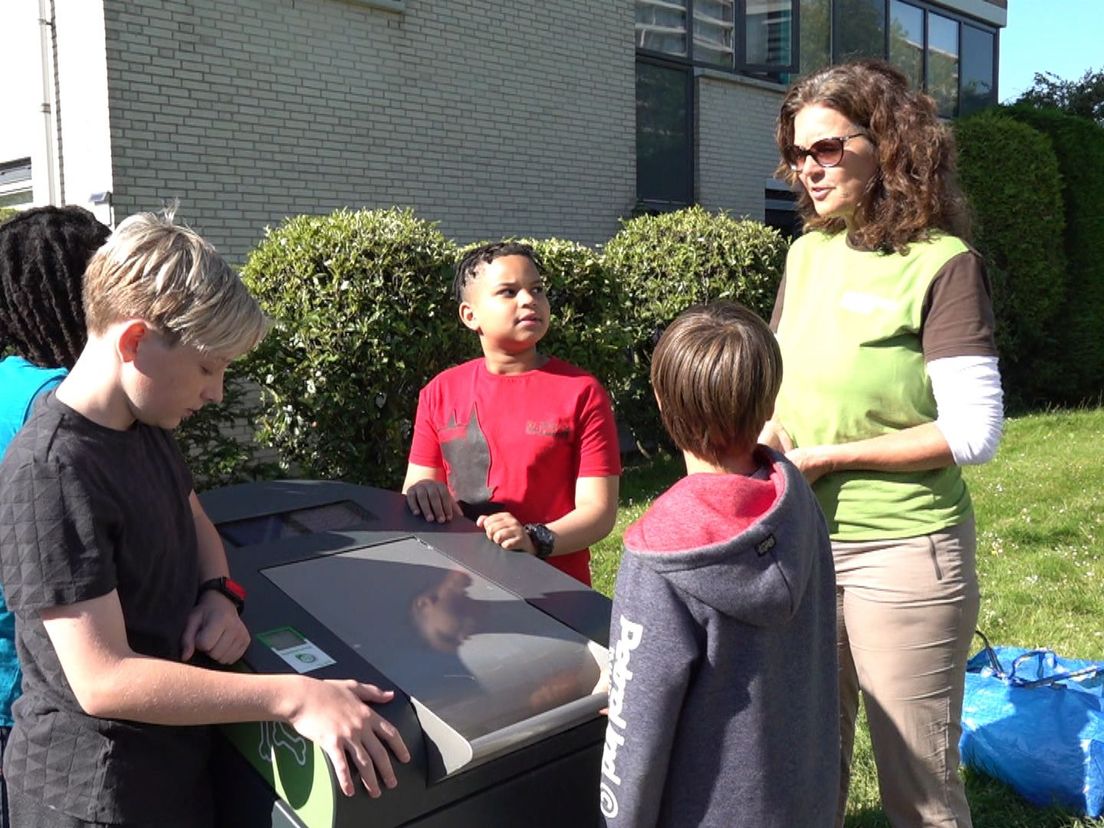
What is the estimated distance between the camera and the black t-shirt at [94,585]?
130cm

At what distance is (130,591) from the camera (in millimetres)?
1416

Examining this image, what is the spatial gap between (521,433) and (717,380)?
952 millimetres

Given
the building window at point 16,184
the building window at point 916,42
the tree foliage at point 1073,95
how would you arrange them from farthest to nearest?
1. the tree foliage at point 1073,95
2. the building window at point 916,42
3. the building window at point 16,184

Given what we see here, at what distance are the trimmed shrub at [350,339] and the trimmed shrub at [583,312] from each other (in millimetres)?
1046

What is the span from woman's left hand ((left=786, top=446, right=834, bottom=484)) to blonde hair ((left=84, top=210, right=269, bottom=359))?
3.63 feet

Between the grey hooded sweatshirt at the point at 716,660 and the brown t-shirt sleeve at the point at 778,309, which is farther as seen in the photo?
the brown t-shirt sleeve at the point at 778,309

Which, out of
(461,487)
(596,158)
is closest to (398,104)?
(596,158)

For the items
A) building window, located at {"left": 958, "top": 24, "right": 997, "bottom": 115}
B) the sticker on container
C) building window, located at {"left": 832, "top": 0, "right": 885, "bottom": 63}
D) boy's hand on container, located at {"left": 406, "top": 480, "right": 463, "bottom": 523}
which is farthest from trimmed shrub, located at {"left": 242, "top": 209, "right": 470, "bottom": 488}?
building window, located at {"left": 958, "top": 24, "right": 997, "bottom": 115}

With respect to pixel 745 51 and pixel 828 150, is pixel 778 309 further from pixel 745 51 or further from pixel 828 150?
pixel 745 51

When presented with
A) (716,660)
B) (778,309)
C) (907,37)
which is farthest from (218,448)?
(907,37)

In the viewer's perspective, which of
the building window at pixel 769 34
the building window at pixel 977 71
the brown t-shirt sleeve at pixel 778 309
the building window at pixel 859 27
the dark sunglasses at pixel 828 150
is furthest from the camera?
the building window at pixel 977 71

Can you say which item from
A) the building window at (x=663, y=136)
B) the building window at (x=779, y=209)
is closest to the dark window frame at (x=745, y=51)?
the building window at (x=663, y=136)

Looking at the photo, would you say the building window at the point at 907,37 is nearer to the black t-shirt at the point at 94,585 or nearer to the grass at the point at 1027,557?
the grass at the point at 1027,557

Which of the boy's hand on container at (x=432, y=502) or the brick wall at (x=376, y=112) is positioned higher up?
the brick wall at (x=376, y=112)
